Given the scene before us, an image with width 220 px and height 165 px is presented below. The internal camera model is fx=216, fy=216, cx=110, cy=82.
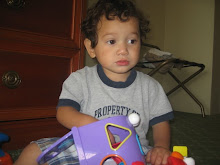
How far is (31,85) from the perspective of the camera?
849 mm

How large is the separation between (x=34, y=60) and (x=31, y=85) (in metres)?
0.10

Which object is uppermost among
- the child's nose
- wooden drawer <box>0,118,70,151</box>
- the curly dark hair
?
the curly dark hair

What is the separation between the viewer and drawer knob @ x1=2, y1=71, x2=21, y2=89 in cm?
78

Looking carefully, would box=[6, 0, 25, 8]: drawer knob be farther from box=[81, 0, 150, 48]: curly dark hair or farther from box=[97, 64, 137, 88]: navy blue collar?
box=[97, 64, 137, 88]: navy blue collar

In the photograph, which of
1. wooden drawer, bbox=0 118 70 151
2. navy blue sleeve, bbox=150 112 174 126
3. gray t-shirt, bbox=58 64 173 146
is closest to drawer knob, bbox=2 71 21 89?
wooden drawer, bbox=0 118 70 151

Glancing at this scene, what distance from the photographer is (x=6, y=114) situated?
0.78 m

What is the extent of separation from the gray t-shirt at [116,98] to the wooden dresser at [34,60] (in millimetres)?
261

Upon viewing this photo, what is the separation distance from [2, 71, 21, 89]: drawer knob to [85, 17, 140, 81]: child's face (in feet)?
1.17

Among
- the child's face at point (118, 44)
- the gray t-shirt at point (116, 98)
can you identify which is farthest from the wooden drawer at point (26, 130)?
the child's face at point (118, 44)

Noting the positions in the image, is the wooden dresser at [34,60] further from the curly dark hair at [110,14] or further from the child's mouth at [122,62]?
the child's mouth at [122,62]

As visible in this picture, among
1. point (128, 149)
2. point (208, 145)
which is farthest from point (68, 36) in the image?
point (208, 145)

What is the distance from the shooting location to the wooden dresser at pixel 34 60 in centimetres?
78

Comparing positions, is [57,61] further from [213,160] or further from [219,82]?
[219,82]

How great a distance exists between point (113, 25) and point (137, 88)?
204 millimetres
